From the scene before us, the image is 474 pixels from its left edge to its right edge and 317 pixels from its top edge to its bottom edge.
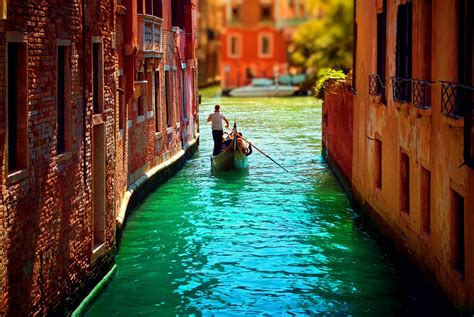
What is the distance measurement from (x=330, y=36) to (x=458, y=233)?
153ft

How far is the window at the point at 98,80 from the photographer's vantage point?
11789 mm

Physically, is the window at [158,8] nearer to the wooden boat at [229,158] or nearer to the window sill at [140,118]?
the window sill at [140,118]

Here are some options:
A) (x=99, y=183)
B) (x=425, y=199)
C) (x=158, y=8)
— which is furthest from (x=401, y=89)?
(x=158, y=8)

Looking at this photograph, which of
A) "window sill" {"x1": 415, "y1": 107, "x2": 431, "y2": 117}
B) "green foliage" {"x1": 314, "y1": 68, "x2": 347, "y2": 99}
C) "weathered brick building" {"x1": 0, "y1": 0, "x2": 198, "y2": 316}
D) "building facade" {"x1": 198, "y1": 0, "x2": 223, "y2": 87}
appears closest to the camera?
"weathered brick building" {"x1": 0, "y1": 0, "x2": 198, "y2": 316}

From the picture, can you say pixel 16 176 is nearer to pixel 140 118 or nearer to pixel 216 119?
pixel 140 118

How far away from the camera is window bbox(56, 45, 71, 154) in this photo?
10000 millimetres

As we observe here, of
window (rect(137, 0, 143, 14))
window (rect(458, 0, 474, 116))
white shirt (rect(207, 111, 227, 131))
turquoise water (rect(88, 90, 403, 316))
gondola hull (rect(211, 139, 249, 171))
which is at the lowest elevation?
turquoise water (rect(88, 90, 403, 316))

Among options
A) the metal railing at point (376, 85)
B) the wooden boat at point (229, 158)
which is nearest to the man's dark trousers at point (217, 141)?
the wooden boat at point (229, 158)

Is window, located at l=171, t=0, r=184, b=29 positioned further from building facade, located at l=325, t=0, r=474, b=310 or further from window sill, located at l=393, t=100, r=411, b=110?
window sill, located at l=393, t=100, r=411, b=110

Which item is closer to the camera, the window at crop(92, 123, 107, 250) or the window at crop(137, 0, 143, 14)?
the window at crop(92, 123, 107, 250)

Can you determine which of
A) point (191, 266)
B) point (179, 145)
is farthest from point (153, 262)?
point (179, 145)

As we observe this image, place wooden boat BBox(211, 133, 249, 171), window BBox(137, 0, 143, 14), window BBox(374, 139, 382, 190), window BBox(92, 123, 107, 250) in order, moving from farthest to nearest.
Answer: wooden boat BBox(211, 133, 249, 171) < window BBox(137, 0, 143, 14) < window BBox(374, 139, 382, 190) < window BBox(92, 123, 107, 250)

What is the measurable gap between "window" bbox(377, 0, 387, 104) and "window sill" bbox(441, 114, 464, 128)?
4.60 metres

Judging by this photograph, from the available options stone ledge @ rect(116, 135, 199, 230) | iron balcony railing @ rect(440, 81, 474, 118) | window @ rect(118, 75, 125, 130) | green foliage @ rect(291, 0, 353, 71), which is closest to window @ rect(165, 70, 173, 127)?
stone ledge @ rect(116, 135, 199, 230)
